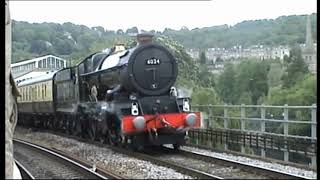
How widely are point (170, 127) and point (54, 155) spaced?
10.9 ft

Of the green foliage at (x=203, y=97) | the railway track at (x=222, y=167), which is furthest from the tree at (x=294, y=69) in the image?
the railway track at (x=222, y=167)

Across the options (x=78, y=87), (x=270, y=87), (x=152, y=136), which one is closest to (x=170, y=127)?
(x=152, y=136)

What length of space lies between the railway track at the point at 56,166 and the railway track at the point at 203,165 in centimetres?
150

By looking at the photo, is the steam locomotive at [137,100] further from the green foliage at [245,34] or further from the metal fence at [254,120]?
the green foliage at [245,34]

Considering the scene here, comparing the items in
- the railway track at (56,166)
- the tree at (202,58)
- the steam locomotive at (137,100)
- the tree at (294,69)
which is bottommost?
the railway track at (56,166)

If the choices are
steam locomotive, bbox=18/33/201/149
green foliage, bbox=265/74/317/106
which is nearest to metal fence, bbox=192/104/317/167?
steam locomotive, bbox=18/33/201/149

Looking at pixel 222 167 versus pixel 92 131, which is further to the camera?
pixel 92 131

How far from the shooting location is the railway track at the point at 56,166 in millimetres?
10336

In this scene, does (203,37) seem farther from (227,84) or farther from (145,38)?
Answer: (145,38)

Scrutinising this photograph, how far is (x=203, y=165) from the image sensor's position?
11289 millimetres

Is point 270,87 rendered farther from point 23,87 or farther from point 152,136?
point 152,136

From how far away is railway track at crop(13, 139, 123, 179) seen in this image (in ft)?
33.9

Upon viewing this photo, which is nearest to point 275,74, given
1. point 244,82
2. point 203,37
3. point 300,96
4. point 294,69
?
point 244,82

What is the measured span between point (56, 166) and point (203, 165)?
140 inches
